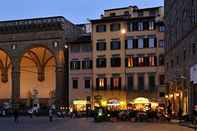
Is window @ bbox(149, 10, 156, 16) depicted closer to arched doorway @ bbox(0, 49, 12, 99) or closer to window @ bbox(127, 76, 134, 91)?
window @ bbox(127, 76, 134, 91)

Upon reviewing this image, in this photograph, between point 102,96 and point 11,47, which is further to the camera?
point 11,47

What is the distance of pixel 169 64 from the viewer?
6519cm

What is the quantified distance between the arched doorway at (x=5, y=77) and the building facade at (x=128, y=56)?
20824 mm

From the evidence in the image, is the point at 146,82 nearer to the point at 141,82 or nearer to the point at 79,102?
the point at 141,82

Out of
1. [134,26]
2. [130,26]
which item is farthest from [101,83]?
[134,26]

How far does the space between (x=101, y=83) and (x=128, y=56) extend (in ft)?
21.1

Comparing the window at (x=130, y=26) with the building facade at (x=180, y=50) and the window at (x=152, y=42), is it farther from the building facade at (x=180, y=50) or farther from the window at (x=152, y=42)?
the building facade at (x=180, y=50)

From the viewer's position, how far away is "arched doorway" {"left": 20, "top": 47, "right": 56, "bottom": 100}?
94.3 metres

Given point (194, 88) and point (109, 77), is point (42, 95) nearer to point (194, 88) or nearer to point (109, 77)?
point (109, 77)

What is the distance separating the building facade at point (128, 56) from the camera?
80.1m

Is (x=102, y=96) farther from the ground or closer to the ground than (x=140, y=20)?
closer to the ground

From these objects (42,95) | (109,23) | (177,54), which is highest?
(109,23)

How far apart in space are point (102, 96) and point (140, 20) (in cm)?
1368

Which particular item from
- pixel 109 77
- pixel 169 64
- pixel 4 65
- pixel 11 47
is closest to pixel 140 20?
pixel 109 77
